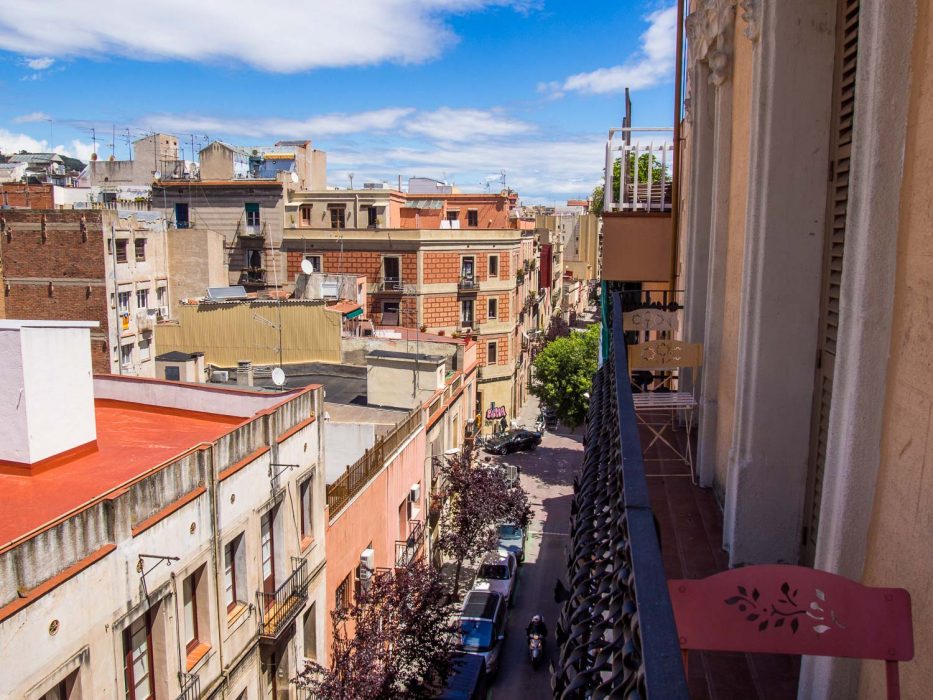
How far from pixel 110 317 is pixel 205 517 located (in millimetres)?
22567

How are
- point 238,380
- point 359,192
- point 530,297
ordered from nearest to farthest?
point 238,380, point 359,192, point 530,297

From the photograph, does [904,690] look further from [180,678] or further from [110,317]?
[110,317]

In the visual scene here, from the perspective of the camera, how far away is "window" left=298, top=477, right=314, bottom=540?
43.3 feet

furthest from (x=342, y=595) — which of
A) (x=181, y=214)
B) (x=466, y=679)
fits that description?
(x=181, y=214)

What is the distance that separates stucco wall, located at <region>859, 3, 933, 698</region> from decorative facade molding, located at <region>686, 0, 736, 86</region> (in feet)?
11.5

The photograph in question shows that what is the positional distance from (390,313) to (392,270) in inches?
83.9

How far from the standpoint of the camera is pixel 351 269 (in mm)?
38656

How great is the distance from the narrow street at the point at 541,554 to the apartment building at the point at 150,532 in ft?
18.1

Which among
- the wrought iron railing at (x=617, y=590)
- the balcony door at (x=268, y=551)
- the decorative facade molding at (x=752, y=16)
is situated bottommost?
the balcony door at (x=268, y=551)

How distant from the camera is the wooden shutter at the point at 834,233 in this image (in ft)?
13.8

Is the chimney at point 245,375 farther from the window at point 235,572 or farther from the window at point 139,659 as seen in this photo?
the window at point 139,659

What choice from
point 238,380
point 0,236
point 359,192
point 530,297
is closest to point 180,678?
point 238,380

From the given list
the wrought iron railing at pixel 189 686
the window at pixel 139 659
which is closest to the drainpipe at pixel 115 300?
the wrought iron railing at pixel 189 686

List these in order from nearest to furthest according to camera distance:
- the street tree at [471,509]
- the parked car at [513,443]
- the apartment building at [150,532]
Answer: the apartment building at [150,532]
the street tree at [471,509]
the parked car at [513,443]
